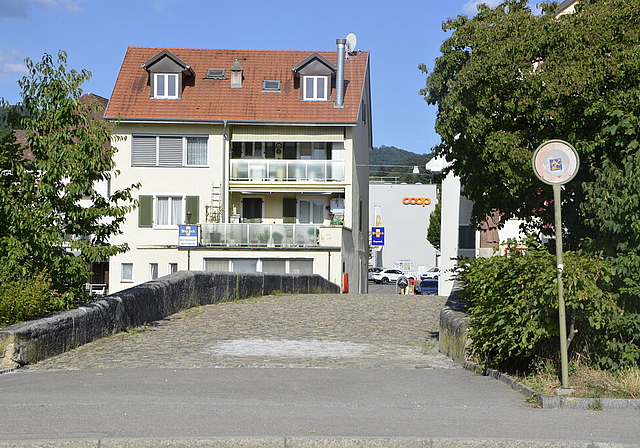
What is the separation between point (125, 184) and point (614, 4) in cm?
3816

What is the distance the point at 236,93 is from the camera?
4797 centimetres

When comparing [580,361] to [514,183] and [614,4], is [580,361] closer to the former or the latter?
[514,183]

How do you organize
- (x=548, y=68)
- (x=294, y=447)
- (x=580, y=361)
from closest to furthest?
(x=294, y=447) → (x=580, y=361) → (x=548, y=68)

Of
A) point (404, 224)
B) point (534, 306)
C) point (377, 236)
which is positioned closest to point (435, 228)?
point (404, 224)

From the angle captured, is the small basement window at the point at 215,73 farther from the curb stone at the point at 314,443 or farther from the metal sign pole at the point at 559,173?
the curb stone at the point at 314,443

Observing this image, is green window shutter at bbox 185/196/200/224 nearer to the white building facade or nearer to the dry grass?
the white building facade

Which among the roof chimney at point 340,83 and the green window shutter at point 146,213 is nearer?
the green window shutter at point 146,213

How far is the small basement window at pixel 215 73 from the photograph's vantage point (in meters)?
48.8

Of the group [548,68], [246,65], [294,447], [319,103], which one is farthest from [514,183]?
[246,65]

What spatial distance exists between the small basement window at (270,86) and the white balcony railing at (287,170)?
4.38 m

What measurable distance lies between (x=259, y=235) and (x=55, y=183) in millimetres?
29147

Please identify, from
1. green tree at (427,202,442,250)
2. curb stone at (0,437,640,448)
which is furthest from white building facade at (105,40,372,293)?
green tree at (427,202,442,250)

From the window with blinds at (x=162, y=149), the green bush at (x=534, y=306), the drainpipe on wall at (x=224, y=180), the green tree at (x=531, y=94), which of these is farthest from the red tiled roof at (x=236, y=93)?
the green bush at (x=534, y=306)

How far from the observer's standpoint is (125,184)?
155ft
